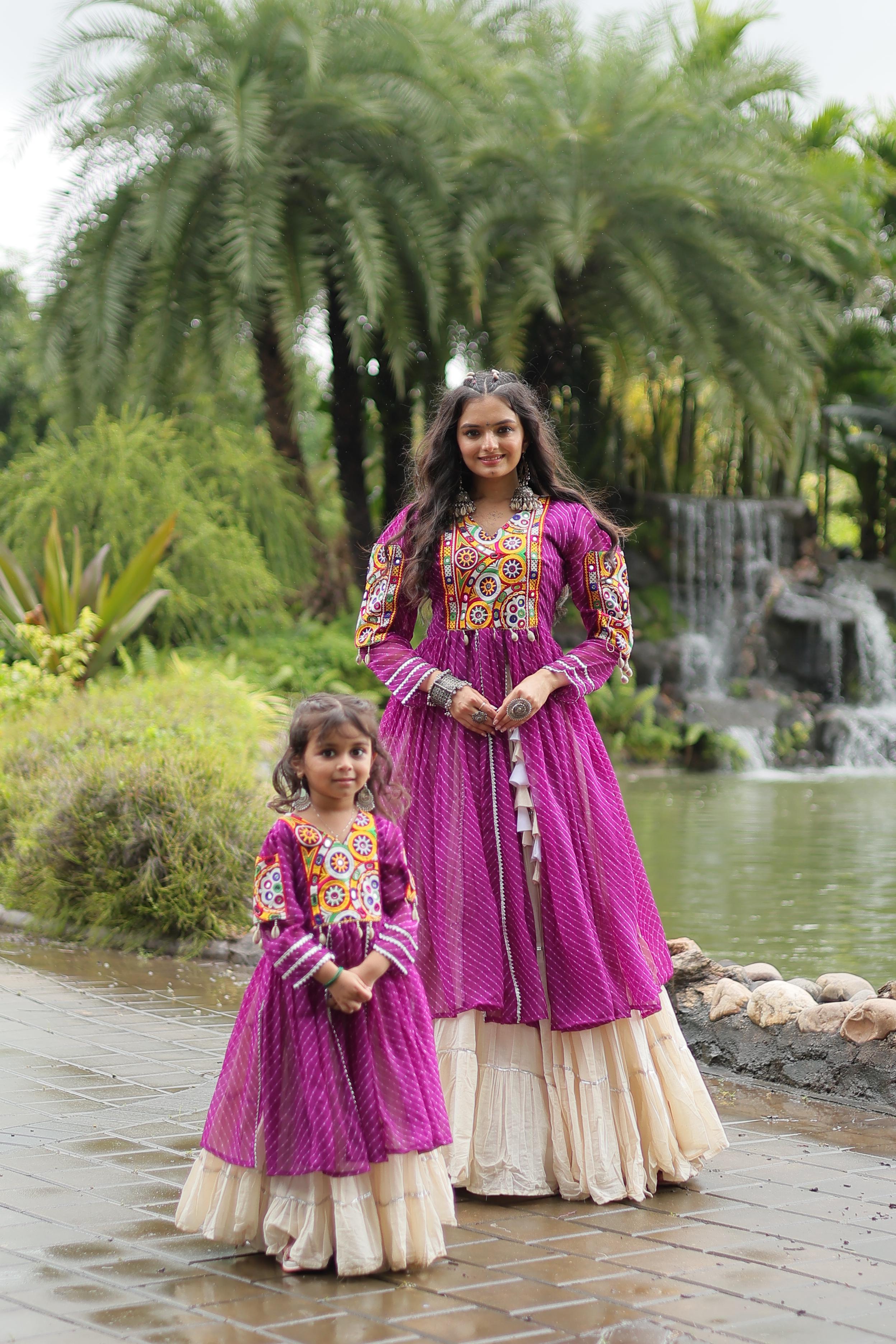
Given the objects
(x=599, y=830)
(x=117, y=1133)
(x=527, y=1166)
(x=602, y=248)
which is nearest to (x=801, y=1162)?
(x=527, y=1166)

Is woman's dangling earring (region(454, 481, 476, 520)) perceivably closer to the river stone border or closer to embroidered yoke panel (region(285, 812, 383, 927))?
embroidered yoke panel (region(285, 812, 383, 927))

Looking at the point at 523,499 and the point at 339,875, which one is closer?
the point at 339,875

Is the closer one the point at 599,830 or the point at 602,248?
the point at 599,830

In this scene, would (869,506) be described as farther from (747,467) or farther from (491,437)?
(491,437)

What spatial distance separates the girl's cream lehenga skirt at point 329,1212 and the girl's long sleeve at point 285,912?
356 mm

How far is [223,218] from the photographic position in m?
15.1

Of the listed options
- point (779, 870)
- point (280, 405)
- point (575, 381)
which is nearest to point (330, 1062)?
point (779, 870)

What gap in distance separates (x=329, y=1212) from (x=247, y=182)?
499 inches

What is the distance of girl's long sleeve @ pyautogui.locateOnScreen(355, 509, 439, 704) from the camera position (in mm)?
3592

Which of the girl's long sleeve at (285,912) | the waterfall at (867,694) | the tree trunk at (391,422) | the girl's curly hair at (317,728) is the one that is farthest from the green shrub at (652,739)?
the girl's long sleeve at (285,912)

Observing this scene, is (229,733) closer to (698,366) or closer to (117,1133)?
(117,1133)

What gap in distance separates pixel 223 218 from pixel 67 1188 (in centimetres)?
1328

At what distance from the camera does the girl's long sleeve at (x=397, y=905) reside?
2.93 meters

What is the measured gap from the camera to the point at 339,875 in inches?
115
